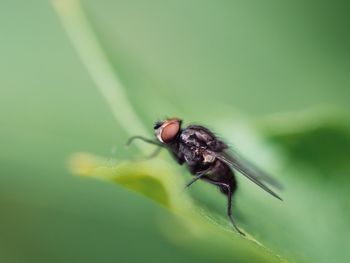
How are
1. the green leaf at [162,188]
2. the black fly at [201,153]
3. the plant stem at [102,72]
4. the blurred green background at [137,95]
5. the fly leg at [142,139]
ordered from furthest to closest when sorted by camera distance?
the blurred green background at [137,95], the black fly at [201,153], the fly leg at [142,139], the plant stem at [102,72], the green leaf at [162,188]

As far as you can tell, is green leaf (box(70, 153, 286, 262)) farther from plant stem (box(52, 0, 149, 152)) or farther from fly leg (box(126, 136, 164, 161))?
fly leg (box(126, 136, 164, 161))

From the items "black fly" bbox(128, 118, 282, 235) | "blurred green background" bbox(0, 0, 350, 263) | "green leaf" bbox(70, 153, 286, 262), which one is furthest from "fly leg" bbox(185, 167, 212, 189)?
"green leaf" bbox(70, 153, 286, 262)

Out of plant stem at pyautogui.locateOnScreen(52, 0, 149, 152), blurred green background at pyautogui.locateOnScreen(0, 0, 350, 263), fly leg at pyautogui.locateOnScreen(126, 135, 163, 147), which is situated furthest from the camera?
blurred green background at pyautogui.locateOnScreen(0, 0, 350, 263)

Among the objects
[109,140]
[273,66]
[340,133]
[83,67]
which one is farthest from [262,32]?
[340,133]

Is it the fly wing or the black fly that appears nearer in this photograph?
the fly wing

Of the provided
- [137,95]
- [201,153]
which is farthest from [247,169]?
[137,95]

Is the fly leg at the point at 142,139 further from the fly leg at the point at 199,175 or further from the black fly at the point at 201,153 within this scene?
the fly leg at the point at 199,175

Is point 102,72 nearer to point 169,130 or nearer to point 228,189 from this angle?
point 169,130

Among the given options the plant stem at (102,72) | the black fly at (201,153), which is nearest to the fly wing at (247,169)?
the black fly at (201,153)

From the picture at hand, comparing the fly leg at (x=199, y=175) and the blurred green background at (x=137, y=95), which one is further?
the blurred green background at (x=137, y=95)
